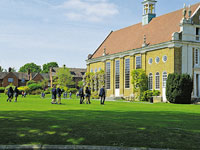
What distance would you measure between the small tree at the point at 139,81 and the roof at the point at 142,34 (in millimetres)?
4564

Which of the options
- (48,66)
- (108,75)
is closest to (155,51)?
(108,75)

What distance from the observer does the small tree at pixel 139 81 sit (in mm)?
43281

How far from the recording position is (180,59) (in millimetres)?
39188

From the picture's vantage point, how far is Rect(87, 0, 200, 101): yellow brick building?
39.4m

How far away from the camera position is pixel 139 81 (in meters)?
43.2

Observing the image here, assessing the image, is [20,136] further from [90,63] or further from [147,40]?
[90,63]

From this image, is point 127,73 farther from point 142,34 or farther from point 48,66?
point 48,66

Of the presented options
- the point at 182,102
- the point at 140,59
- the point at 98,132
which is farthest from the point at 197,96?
the point at 98,132

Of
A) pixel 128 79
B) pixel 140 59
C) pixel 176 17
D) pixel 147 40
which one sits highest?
pixel 176 17

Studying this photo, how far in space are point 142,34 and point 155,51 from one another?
6741 mm

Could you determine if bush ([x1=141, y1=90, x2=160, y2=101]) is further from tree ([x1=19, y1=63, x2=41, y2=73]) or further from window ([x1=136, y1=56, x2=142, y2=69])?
tree ([x1=19, y1=63, x2=41, y2=73])

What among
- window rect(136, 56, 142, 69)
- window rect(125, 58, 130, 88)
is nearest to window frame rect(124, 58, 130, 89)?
window rect(125, 58, 130, 88)

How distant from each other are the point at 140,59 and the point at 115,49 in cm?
874

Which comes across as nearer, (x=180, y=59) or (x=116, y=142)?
(x=116, y=142)
